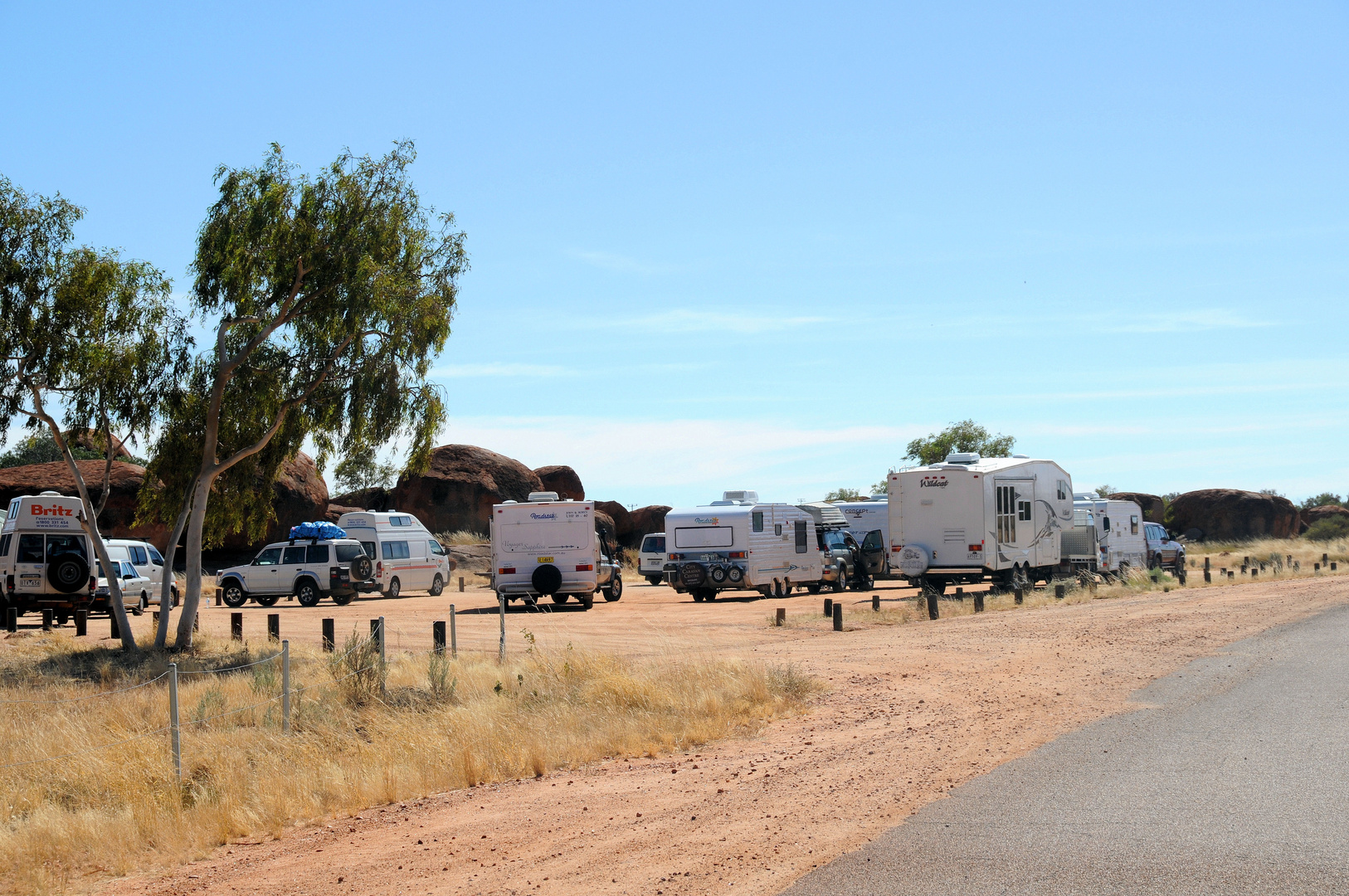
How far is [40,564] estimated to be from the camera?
2588 centimetres

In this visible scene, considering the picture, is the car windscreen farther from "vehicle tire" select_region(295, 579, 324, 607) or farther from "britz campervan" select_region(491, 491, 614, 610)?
"britz campervan" select_region(491, 491, 614, 610)

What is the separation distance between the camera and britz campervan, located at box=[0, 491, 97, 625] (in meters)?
25.7

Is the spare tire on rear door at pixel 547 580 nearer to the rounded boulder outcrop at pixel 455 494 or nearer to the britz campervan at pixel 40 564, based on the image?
the britz campervan at pixel 40 564

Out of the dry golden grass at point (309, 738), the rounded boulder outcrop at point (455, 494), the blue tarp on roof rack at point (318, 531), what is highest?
the rounded boulder outcrop at point (455, 494)

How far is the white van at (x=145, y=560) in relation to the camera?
29666 millimetres

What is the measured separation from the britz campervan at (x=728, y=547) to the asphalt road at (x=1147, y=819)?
19.0 metres

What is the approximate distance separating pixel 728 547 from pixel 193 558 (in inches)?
582

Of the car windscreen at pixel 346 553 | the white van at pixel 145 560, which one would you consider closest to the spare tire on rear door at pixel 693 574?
the car windscreen at pixel 346 553

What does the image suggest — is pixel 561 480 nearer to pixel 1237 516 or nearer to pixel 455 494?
pixel 455 494

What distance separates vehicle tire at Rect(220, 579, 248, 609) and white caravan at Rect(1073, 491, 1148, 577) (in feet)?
78.2

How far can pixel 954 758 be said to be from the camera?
9.22 m

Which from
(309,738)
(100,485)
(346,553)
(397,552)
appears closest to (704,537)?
(397,552)

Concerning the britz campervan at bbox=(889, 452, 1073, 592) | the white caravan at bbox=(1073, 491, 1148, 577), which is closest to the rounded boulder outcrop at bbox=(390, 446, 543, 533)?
the white caravan at bbox=(1073, 491, 1148, 577)

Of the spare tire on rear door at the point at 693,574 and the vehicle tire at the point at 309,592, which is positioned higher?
the spare tire on rear door at the point at 693,574
